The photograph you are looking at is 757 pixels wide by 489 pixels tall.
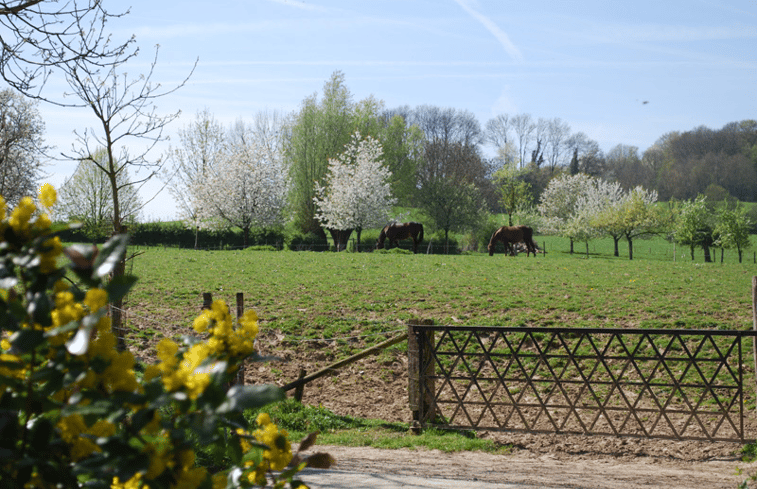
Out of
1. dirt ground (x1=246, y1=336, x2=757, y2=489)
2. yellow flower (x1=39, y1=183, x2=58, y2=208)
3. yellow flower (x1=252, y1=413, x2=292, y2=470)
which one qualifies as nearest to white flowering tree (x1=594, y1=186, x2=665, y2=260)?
dirt ground (x1=246, y1=336, x2=757, y2=489)

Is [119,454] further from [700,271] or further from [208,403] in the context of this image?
[700,271]

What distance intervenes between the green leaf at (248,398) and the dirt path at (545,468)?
4.25m

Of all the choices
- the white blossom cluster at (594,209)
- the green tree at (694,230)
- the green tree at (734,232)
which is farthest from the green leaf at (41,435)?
the green tree at (694,230)

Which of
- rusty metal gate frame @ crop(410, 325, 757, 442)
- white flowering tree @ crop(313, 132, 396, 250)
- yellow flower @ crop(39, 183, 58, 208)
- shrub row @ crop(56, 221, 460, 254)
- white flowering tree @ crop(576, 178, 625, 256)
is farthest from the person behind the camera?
white flowering tree @ crop(576, 178, 625, 256)

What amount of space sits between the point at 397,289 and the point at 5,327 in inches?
520

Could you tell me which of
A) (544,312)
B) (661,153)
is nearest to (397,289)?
(544,312)

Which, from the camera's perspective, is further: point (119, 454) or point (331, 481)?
point (331, 481)

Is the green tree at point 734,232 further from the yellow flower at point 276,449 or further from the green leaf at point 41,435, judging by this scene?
the green leaf at point 41,435

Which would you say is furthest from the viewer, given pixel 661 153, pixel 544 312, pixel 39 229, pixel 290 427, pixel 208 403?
pixel 661 153

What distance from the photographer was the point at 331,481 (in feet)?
15.5

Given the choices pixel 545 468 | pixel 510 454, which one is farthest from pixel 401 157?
pixel 545 468

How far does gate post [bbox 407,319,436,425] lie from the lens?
7.36 metres

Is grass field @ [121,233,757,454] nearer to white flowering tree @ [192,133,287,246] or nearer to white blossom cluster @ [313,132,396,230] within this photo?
white blossom cluster @ [313,132,396,230]

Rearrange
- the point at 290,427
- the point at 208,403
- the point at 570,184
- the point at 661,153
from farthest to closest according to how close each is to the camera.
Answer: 1. the point at 661,153
2. the point at 570,184
3. the point at 290,427
4. the point at 208,403
